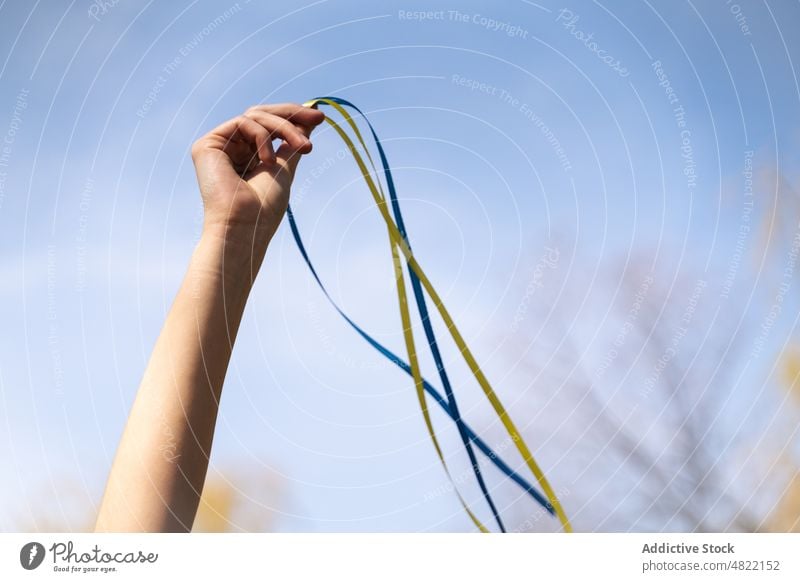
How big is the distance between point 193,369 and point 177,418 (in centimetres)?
7

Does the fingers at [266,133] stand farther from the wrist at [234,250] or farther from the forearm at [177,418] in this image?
the forearm at [177,418]

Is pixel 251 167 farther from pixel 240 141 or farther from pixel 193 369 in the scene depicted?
pixel 193 369

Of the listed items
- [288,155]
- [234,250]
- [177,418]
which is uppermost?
[288,155]

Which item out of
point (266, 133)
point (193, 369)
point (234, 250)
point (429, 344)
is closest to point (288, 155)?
point (266, 133)

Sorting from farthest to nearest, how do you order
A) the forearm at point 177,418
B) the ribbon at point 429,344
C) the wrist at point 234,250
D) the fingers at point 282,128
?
the ribbon at point 429,344, the fingers at point 282,128, the wrist at point 234,250, the forearm at point 177,418

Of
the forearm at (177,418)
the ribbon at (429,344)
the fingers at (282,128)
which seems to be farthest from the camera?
the ribbon at (429,344)
